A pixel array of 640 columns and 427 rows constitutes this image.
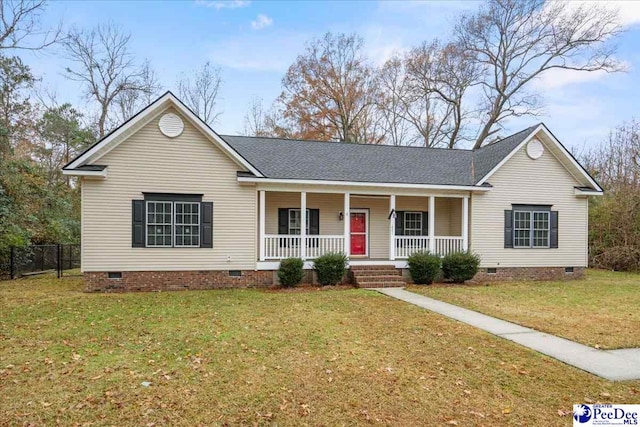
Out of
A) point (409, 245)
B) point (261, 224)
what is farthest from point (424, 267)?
point (261, 224)

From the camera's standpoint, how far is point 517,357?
5.59 meters

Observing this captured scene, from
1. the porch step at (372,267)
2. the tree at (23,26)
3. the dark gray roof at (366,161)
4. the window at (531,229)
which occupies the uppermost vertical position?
the tree at (23,26)

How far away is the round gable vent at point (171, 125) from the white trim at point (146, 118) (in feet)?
0.90

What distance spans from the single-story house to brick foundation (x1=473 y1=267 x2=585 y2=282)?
0.17 feet

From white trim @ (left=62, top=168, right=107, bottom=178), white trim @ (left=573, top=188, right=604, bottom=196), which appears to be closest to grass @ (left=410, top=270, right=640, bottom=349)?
white trim @ (left=573, top=188, right=604, bottom=196)

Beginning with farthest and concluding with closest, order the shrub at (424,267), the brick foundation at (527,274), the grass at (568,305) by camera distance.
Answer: the brick foundation at (527,274) → the shrub at (424,267) → the grass at (568,305)

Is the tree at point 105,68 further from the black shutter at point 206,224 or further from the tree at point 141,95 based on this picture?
the black shutter at point 206,224

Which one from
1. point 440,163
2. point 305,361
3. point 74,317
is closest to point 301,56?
point 440,163

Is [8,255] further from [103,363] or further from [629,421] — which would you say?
[629,421]

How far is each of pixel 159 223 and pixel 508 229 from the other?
40.3ft

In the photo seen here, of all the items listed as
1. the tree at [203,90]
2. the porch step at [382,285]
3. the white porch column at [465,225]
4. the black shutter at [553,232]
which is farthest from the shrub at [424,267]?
Answer: the tree at [203,90]

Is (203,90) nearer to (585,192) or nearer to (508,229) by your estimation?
(508,229)

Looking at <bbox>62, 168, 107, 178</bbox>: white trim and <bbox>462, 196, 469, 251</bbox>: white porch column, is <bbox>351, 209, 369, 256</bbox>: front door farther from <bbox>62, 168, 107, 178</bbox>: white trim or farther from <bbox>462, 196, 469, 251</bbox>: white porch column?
<bbox>62, 168, 107, 178</bbox>: white trim

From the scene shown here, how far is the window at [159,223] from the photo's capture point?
11.9 meters
